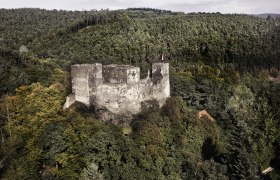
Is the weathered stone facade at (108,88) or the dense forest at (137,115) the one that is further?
the weathered stone facade at (108,88)

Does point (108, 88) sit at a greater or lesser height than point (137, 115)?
greater

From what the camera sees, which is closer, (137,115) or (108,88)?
(108,88)

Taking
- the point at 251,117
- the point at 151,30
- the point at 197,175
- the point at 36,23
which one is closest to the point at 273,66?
the point at 151,30

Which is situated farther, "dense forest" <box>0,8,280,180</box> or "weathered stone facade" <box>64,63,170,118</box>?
"weathered stone facade" <box>64,63,170,118</box>

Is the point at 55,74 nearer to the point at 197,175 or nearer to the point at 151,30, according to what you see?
the point at 197,175
